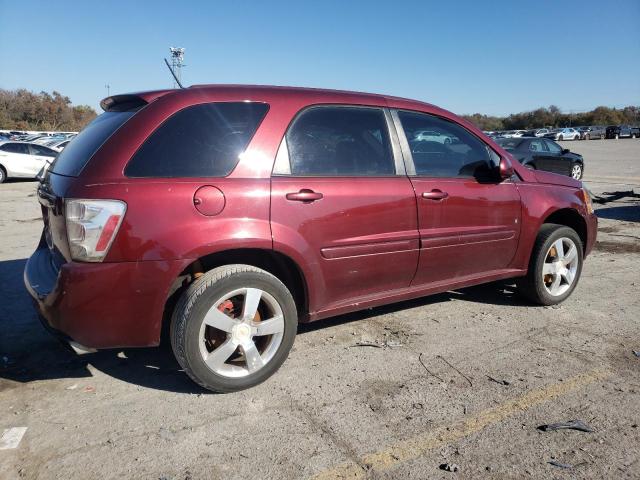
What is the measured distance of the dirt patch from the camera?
6859mm

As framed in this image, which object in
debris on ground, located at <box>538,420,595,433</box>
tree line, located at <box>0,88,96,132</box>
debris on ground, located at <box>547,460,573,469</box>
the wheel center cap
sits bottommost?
debris on ground, located at <box>547,460,573,469</box>

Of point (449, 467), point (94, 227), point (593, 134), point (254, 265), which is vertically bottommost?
point (449, 467)

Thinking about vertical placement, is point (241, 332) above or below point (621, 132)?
below

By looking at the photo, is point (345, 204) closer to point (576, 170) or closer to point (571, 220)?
point (571, 220)

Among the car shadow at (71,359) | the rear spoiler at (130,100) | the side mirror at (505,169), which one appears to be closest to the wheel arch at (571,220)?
the side mirror at (505,169)

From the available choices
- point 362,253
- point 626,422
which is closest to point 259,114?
point 362,253

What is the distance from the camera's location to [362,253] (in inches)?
133

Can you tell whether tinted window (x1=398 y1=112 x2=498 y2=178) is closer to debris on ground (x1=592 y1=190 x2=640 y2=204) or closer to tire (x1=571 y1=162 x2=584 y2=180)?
debris on ground (x1=592 y1=190 x2=640 y2=204)

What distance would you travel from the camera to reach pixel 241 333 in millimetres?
2963

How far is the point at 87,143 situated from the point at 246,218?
1.10 meters

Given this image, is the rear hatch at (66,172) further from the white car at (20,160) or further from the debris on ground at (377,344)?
the white car at (20,160)


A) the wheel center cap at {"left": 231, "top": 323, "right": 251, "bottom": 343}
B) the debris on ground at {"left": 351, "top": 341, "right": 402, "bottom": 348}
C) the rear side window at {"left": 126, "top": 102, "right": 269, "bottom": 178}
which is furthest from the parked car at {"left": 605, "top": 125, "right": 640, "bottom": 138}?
the wheel center cap at {"left": 231, "top": 323, "right": 251, "bottom": 343}

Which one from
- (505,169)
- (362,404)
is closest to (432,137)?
(505,169)

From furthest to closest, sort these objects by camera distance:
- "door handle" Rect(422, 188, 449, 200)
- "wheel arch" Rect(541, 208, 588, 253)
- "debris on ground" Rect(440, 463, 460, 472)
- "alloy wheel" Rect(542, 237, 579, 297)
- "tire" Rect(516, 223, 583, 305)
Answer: "wheel arch" Rect(541, 208, 588, 253) → "alloy wheel" Rect(542, 237, 579, 297) → "tire" Rect(516, 223, 583, 305) → "door handle" Rect(422, 188, 449, 200) → "debris on ground" Rect(440, 463, 460, 472)
